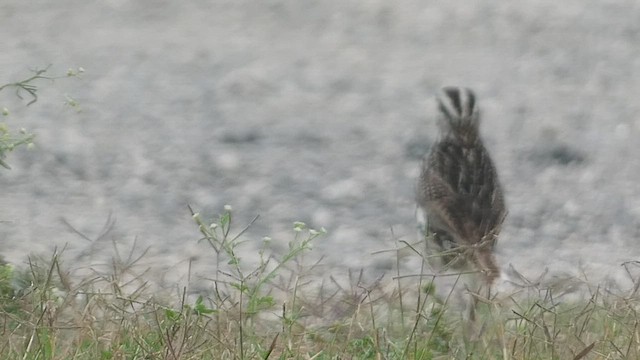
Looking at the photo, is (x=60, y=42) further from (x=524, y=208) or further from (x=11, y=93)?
(x=524, y=208)

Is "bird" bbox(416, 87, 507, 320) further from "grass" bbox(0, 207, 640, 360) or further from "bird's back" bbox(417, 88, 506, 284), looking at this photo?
"grass" bbox(0, 207, 640, 360)

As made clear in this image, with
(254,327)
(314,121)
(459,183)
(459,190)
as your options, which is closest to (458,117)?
(459,183)

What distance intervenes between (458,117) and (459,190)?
750mm

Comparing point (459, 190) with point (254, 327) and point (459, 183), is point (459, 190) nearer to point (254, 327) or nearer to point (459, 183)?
point (459, 183)

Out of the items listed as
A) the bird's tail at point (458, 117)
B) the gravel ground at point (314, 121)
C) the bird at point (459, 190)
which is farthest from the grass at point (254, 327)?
the bird's tail at point (458, 117)

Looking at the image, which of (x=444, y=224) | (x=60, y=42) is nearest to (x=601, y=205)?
(x=444, y=224)

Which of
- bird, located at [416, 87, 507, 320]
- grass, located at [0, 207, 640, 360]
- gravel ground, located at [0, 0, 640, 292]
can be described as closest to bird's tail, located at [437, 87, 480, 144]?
bird, located at [416, 87, 507, 320]

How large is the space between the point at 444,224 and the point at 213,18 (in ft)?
23.2

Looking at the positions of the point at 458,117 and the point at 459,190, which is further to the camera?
the point at 458,117

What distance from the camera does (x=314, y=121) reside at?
9.34 metres

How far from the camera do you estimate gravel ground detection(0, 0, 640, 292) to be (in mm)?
7027

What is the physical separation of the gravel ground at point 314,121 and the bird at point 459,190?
2.02ft

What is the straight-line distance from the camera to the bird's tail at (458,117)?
6.07 m

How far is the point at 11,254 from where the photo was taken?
5.82 meters
